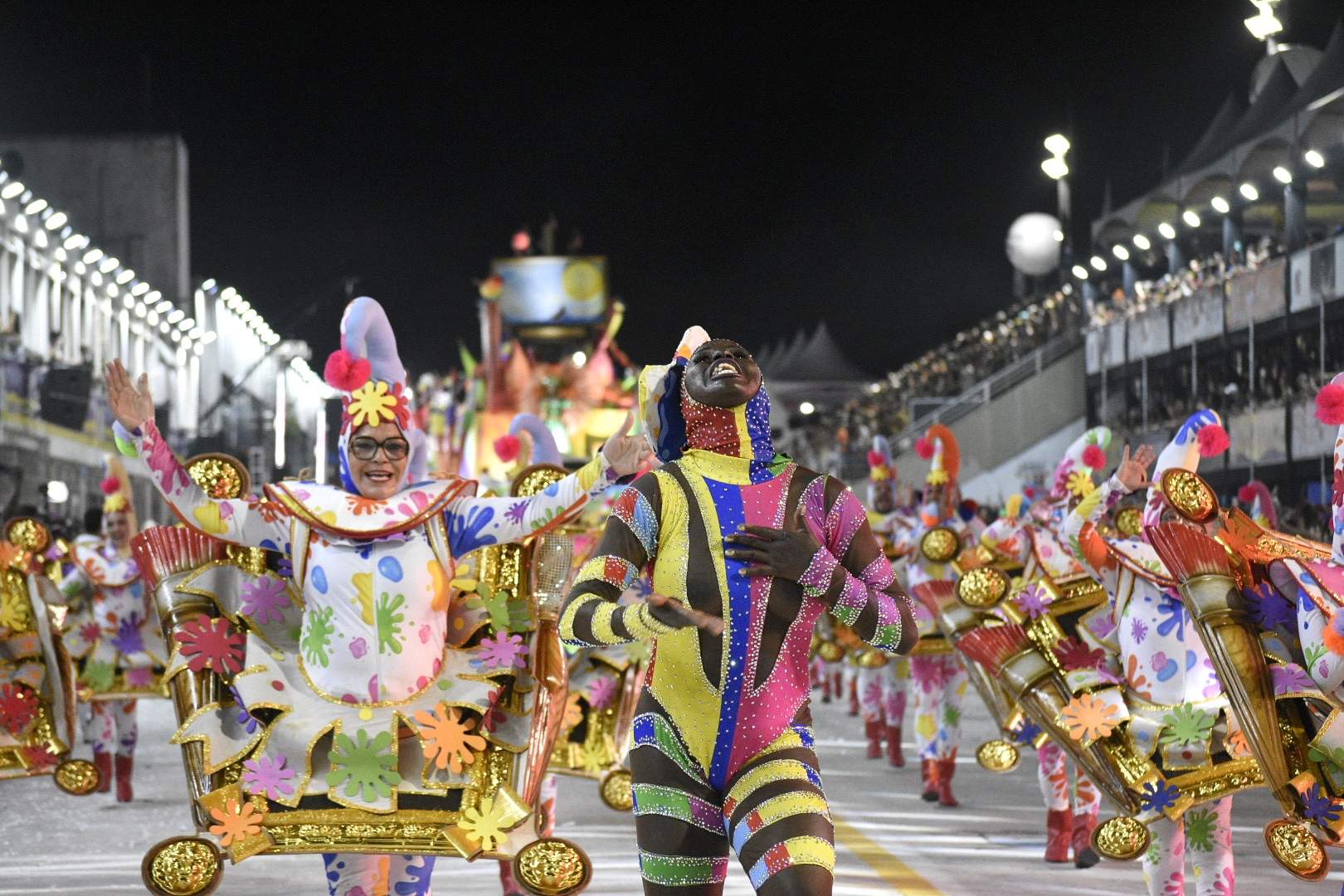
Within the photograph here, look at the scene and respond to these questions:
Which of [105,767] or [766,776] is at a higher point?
[766,776]

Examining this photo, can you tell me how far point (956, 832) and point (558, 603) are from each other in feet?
16.5

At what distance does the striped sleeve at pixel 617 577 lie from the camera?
5.18 m

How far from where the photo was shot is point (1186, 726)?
840 centimetres

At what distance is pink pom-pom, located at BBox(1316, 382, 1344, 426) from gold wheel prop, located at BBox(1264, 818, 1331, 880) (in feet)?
4.25

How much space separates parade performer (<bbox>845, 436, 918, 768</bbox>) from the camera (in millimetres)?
16797

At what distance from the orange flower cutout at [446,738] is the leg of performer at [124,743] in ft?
25.2

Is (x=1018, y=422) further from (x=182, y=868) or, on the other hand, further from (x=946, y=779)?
(x=182, y=868)

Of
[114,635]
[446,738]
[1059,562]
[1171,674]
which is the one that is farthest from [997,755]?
[114,635]

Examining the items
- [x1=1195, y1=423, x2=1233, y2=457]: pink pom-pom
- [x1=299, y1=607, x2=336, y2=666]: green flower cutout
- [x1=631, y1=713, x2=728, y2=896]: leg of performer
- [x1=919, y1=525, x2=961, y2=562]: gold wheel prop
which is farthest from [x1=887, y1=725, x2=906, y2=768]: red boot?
[x1=631, y1=713, x2=728, y2=896]: leg of performer

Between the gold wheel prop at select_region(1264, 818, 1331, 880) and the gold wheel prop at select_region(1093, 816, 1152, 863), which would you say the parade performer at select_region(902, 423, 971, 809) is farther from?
the gold wheel prop at select_region(1264, 818, 1331, 880)

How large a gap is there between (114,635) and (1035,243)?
34.1 m

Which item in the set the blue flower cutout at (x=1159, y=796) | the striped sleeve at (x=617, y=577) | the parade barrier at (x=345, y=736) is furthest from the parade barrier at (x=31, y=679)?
the striped sleeve at (x=617, y=577)

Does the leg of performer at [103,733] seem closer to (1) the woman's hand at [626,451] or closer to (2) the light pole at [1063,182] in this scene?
(1) the woman's hand at [626,451]

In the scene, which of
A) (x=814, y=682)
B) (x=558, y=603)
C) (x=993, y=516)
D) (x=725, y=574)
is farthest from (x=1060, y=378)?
(x=725, y=574)
